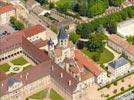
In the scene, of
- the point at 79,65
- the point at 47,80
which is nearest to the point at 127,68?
the point at 79,65

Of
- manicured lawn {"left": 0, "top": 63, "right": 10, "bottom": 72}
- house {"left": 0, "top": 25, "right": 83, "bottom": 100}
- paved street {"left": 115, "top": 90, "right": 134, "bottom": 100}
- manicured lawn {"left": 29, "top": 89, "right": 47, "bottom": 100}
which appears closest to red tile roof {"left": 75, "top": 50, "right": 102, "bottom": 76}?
house {"left": 0, "top": 25, "right": 83, "bottom": 100}

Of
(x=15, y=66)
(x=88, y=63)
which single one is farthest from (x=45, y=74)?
(x=88, y=63)

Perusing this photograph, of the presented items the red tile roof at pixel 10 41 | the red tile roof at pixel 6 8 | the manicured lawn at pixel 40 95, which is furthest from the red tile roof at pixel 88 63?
the red tile roof at pixel 6 8

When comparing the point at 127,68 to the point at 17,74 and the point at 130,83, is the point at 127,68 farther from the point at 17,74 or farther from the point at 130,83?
the point at 17,74

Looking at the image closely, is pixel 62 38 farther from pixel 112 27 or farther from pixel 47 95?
pixel 112 27

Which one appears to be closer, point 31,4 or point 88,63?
point 88,63

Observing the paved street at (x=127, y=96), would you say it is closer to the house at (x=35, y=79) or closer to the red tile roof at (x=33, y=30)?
the house at (x=35, y=79)
